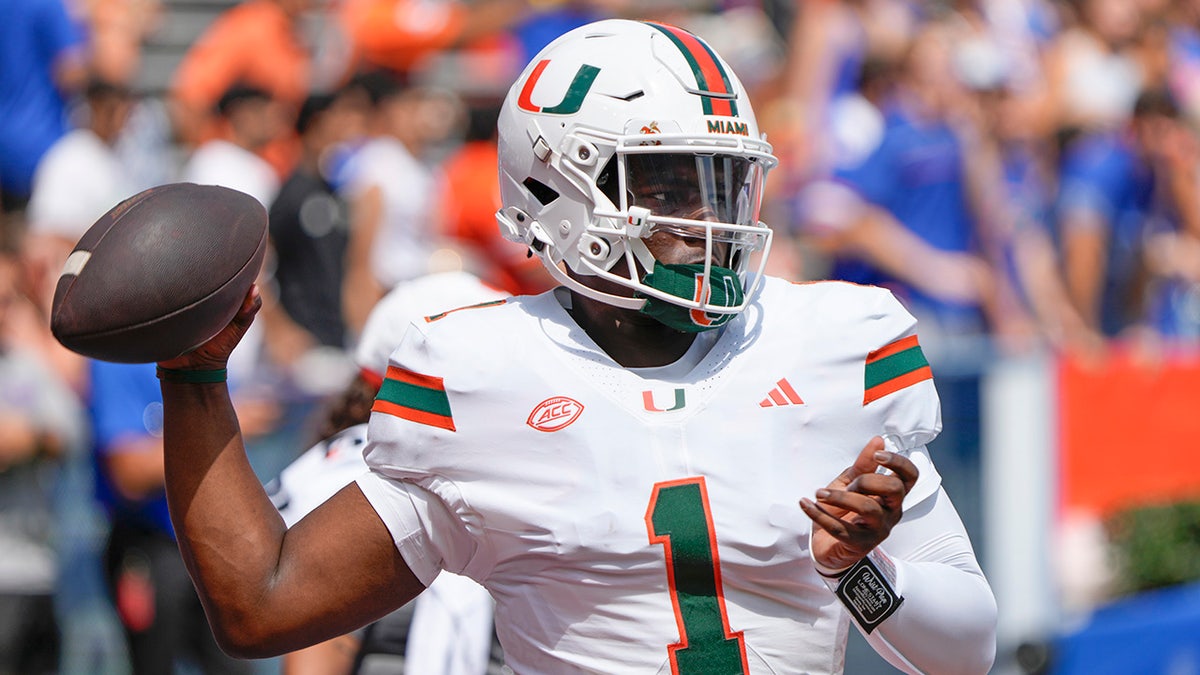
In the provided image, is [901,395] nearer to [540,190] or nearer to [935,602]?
[935,602]

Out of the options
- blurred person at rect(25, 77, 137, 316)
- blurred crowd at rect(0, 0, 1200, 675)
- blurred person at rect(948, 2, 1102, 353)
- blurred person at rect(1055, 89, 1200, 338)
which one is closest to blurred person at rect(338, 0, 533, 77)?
blurred crowd at rect(0, 0, 1200, 675)

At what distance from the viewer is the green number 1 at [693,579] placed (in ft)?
7.16

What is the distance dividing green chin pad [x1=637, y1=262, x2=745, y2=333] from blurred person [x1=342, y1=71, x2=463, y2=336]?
3.93 metres

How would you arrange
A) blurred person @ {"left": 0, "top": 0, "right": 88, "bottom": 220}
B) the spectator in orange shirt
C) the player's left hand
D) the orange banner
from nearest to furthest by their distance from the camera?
the player's left hand → the orange banner → blurred person @ {"left": 0, "top": 0, "right": 88, "bottom": 220} → the spectator in orange shirt

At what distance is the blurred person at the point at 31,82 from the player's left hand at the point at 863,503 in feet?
16.8

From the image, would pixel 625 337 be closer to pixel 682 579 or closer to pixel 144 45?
pixel 682 579

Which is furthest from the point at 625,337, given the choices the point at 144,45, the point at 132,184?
the point at 144,45

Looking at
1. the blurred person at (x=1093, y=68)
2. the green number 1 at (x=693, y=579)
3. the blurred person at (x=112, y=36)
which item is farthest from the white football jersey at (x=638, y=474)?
the blurred person at (x=1093, y=68)

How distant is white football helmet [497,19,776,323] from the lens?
231cm

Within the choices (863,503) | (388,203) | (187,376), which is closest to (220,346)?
(187,376)

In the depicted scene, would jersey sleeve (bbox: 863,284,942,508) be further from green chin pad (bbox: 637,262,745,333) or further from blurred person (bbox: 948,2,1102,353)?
blurred person (bbox: 948,2,1102,353)

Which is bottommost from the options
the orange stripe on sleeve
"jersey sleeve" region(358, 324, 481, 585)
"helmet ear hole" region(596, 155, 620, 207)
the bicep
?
the bicep

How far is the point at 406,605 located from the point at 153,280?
3.66ft

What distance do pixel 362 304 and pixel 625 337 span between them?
3893 mm
